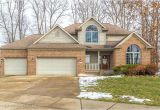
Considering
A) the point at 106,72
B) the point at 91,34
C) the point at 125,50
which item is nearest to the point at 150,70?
the point at 125,50

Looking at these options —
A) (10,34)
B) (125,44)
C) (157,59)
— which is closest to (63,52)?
(125,44)

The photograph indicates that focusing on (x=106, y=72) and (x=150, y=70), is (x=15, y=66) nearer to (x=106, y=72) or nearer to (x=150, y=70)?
(x=106, y=72)

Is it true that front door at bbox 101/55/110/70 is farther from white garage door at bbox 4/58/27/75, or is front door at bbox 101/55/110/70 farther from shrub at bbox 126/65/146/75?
white garage door at bbox 4/58/27/75

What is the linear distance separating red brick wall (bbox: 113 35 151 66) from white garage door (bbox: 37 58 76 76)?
15.2ft

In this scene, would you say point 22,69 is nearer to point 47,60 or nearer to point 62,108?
point 47,60

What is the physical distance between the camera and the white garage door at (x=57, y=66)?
3281 cm

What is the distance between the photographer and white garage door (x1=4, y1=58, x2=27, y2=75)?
3362 cm

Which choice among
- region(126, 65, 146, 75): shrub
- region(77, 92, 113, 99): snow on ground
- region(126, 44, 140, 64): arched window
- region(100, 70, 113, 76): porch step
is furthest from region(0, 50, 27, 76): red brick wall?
region(77, 92, 113, 99): snow on ground

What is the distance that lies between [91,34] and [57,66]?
573cm

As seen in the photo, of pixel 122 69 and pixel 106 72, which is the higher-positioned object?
pixel 122 69

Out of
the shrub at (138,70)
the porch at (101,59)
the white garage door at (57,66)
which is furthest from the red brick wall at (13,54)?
the shrub at (138,70)

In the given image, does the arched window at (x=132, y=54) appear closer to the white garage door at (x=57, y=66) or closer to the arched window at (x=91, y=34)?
the arched window at (x=91, y=34)

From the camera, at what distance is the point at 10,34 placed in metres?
58.4

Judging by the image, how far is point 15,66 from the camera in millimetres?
33719
